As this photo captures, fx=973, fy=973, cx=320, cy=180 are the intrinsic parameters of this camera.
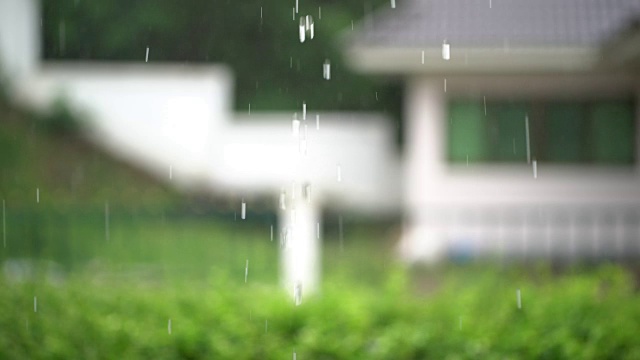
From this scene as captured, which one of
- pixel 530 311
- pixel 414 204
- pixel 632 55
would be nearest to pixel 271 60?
pixel 414 204

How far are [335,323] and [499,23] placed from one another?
930cm

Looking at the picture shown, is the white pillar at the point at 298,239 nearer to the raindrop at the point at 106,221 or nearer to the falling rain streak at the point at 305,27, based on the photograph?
the raindrop at the point at 106,221

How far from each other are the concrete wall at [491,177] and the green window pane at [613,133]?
0.14 meters

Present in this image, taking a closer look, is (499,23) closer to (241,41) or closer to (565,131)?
(565,131)

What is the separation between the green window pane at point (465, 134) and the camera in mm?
14211

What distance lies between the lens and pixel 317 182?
2047 centimetres

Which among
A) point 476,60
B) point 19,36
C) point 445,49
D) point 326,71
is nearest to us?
point 445,49

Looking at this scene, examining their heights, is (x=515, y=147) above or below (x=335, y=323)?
above

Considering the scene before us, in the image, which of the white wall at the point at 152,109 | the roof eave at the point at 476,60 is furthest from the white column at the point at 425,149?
the white wall at the point at 152,109

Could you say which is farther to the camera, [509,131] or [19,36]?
[19,36]

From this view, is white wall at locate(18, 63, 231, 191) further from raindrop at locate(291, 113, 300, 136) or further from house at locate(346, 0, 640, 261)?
house at locate(346, 0, 640, 261)

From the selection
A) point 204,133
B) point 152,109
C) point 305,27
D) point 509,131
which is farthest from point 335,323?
point 305,27

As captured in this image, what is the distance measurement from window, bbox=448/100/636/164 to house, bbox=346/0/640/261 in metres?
0.01

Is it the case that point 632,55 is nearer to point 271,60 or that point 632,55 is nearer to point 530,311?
point 530,311
